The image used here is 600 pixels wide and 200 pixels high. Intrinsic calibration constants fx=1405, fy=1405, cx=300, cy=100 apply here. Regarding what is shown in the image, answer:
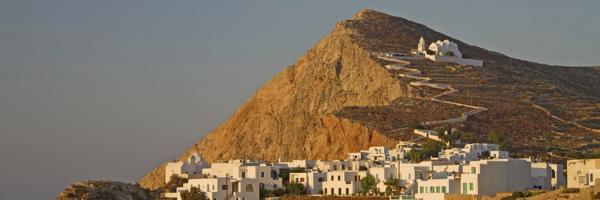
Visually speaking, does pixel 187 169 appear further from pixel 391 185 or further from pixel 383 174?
pixel 391 185

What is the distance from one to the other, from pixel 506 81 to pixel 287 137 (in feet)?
73.6

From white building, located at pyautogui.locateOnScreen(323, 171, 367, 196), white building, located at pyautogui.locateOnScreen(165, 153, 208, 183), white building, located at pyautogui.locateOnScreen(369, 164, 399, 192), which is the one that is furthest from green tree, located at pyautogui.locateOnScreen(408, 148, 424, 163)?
white building, located at pyautogui.locateOnScreen(165, 153, 208, 183)

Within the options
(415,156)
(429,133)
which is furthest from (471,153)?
(429,133)

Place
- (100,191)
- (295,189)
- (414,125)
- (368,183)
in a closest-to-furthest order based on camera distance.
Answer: (100,191) → (368,183) → (295,189) → (414,125)

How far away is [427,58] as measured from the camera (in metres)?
142

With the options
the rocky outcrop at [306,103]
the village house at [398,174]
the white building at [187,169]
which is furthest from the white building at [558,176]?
A: the rocky outcrop at [306,103]

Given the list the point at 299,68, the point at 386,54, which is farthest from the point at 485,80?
the point at 299,68

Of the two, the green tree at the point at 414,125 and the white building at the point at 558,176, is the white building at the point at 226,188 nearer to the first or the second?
the white building at the point at 558,176

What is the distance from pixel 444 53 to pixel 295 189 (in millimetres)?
58000

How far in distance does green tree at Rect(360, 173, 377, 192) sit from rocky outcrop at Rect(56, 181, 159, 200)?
79.2 ft

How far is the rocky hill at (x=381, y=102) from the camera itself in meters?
112

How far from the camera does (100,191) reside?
204ft

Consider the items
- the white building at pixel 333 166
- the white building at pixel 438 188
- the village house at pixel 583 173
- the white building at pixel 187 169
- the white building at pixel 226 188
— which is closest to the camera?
the village house at pixel 583 173

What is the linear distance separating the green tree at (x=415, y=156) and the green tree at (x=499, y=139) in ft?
26.8
